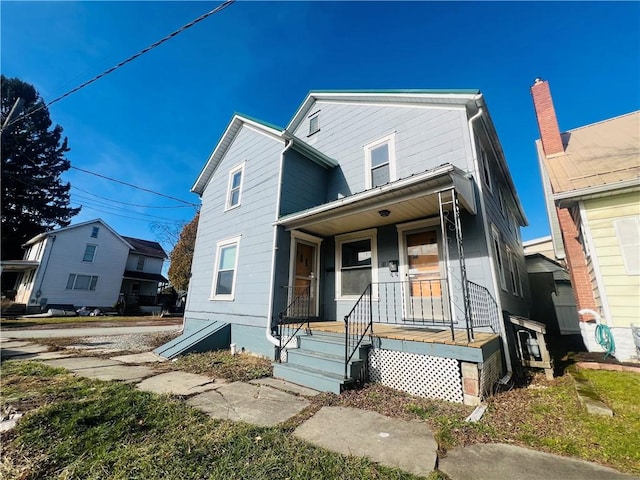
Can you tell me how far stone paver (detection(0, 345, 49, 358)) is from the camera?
6.06 m

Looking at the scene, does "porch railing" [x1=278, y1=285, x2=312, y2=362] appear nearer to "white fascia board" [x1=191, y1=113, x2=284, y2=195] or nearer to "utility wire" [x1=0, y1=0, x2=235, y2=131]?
"white fascia board" [x1=191, y1=113, x2=284, y2=195]

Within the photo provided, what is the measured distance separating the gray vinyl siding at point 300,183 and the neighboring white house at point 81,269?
24336 millimetres

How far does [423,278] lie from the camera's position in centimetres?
600

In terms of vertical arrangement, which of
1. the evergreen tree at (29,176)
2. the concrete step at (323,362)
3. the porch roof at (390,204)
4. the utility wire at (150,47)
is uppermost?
the evergreen tree at (29,176)

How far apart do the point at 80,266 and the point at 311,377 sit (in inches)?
1064

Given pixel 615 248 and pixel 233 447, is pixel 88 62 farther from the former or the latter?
pixel 615 248

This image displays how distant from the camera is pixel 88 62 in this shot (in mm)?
6348

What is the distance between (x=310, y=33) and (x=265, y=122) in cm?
284

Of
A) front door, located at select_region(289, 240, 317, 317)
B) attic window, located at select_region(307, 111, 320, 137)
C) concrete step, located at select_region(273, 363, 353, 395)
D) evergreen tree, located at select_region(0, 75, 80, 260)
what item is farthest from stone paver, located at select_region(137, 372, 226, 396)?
evergreen tree, located at select_region(0, 75, 80, 260)

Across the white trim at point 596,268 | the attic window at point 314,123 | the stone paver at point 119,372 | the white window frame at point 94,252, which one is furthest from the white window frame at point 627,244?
the white window frame at point 94,252

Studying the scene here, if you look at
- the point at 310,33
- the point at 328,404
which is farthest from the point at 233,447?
the point at 310,33

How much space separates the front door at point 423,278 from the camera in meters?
5.80

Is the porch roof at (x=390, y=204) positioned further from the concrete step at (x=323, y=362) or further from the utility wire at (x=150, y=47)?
the utility wire at (x=150, y=47)

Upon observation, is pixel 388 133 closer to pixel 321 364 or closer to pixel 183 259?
pixel 321 364
